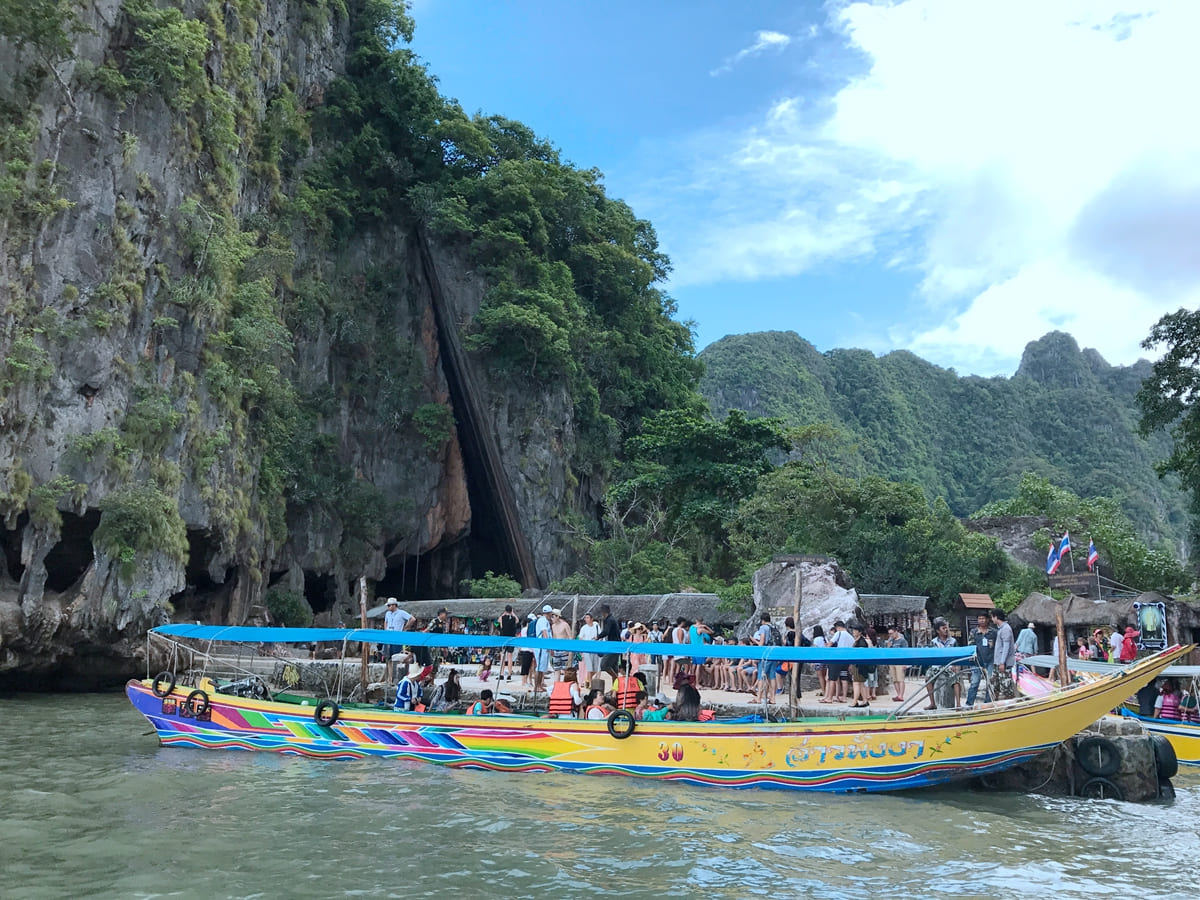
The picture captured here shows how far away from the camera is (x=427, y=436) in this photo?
2778cm

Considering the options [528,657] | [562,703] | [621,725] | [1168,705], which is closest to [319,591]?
[528,657]

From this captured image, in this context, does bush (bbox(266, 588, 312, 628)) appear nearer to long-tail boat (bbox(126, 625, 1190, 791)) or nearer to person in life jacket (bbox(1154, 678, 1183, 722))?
long-tail boat (bbox(126, 625, 1190, 791))

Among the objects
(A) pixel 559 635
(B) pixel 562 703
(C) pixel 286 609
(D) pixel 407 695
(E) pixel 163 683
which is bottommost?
(E) pixel 163 683

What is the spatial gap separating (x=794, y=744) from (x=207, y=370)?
14.9 meters

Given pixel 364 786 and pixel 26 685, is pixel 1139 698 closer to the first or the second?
pixel 364 786

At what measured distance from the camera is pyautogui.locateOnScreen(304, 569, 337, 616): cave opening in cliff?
26.2 metres

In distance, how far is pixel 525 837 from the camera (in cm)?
762

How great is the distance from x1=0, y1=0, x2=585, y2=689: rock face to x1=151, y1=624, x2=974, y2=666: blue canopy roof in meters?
→ 4.67

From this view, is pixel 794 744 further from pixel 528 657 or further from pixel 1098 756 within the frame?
pixel 528 657

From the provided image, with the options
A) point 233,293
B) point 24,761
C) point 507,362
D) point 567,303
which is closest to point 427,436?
point 507,362

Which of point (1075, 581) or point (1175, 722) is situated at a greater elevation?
point (1075, 581)

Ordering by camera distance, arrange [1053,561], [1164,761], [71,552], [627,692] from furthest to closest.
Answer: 1. [71,552]
2. [1053,561]
3. [627,692]
4. [1164,761]

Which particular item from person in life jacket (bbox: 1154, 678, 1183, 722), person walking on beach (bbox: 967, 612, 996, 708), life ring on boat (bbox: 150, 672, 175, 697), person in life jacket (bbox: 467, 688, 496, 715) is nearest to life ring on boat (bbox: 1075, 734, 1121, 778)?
person walking on beach (bbox: 967, 612, 996, 708)

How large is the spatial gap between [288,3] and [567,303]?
38.7ft
